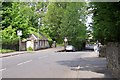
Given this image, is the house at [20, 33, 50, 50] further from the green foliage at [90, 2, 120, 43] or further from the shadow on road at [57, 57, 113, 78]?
the green foliage at [90, 2, 120, 43]

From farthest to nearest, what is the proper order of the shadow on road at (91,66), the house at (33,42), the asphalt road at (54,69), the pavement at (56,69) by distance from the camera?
the house at (33,42) < the shadow on road at (91,66) < the asphalt road at (54,69) < the pavement at (56,69)

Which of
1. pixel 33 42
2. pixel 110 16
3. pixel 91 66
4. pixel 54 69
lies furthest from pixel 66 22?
pixel 110 16

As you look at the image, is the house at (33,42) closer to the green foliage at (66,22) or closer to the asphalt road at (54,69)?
the green foliage at (66,22)

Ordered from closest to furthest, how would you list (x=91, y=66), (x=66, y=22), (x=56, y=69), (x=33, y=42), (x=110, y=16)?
(x=110, y=16) → (x=56, y=69) → (x=91, y=66) → (x=33, y=42) → (x=66, y=22)

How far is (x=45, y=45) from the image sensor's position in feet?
292

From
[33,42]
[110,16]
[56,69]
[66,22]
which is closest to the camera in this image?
[110,16]

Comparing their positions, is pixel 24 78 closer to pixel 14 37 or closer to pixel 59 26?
pixel 14 37

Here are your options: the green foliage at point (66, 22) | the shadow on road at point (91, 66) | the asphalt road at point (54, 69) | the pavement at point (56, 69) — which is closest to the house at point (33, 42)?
the green foliage at point (66, 22)

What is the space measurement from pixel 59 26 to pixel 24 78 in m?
71.2

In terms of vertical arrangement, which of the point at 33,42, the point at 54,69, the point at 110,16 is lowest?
the point at 54,69

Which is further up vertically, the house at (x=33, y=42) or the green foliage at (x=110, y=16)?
the green foliage at (x=110, y=16)

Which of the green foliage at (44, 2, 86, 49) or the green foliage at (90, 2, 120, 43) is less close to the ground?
the green foliage at (44, 2, 86, 49)

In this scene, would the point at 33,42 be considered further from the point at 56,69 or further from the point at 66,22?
the point at 56,69

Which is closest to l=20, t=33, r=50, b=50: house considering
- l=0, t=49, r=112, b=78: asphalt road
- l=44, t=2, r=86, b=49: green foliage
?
l=44, t=2, r=86, b=49: green foliage
